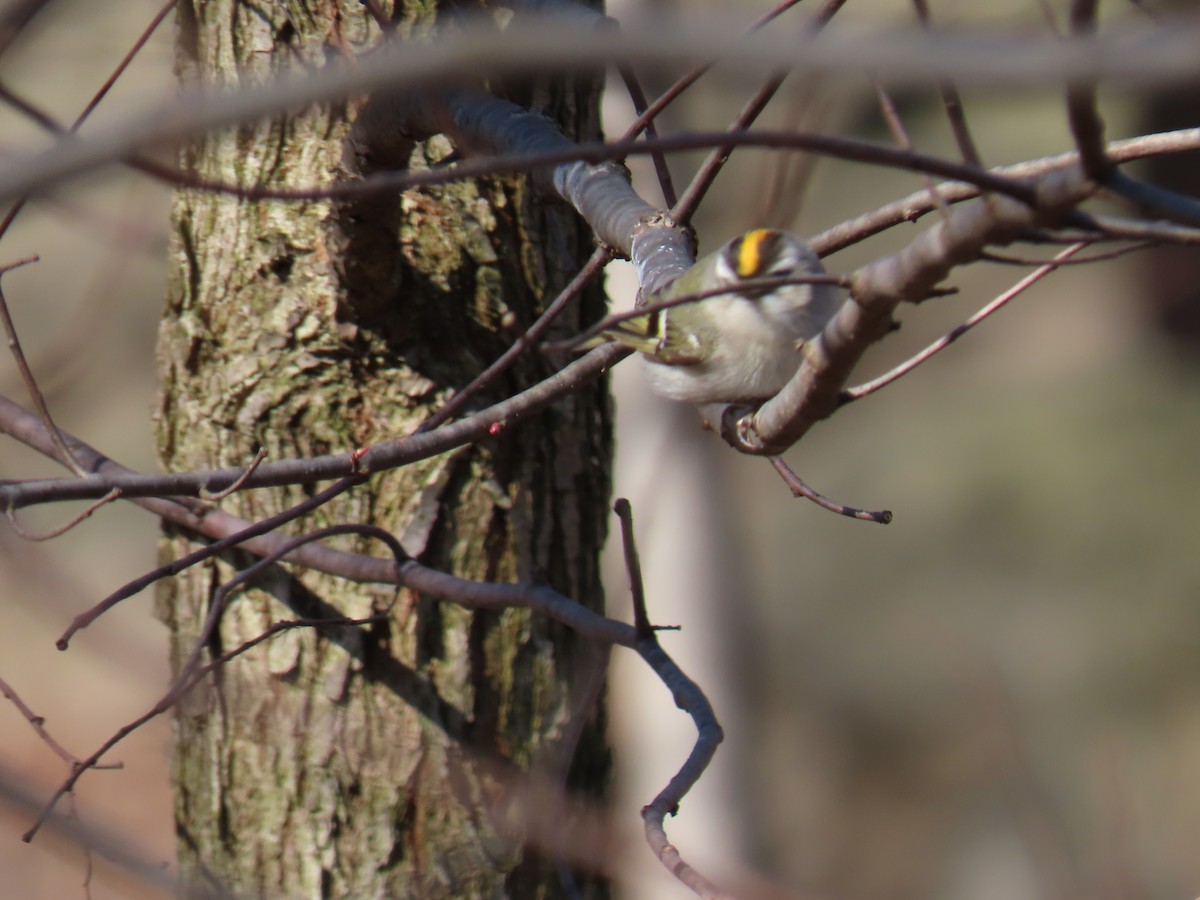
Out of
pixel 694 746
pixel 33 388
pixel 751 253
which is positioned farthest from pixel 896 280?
pixel 33 388

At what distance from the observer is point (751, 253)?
173 cm

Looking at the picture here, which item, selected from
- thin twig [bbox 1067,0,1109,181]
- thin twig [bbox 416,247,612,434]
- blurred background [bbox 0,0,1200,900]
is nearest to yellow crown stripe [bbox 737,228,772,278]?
thin twig [bbox 416,247,612,434]

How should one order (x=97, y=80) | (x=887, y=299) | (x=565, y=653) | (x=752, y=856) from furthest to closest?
1. (x=97, y=80)
2. (x=752, y=856)
3. (x=565, y=653)
4. (x=887, y=299)

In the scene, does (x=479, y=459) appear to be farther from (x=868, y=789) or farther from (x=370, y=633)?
(x=868, y=789)

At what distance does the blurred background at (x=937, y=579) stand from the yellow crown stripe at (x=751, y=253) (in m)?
3.23

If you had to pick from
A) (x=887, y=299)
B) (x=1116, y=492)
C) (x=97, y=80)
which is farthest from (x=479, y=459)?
(x=97, y=80)

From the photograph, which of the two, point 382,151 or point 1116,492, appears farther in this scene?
point 1116,492

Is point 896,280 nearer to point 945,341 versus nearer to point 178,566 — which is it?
point 945,341

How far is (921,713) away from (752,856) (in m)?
1.30

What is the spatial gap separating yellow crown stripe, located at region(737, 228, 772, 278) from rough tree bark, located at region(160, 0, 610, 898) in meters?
0.55

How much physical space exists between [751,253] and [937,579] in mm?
4860

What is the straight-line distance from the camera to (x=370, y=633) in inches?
83.9

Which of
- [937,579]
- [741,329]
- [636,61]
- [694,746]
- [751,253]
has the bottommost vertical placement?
[694,746]

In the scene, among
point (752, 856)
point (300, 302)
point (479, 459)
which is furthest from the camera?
point (752, 856)
